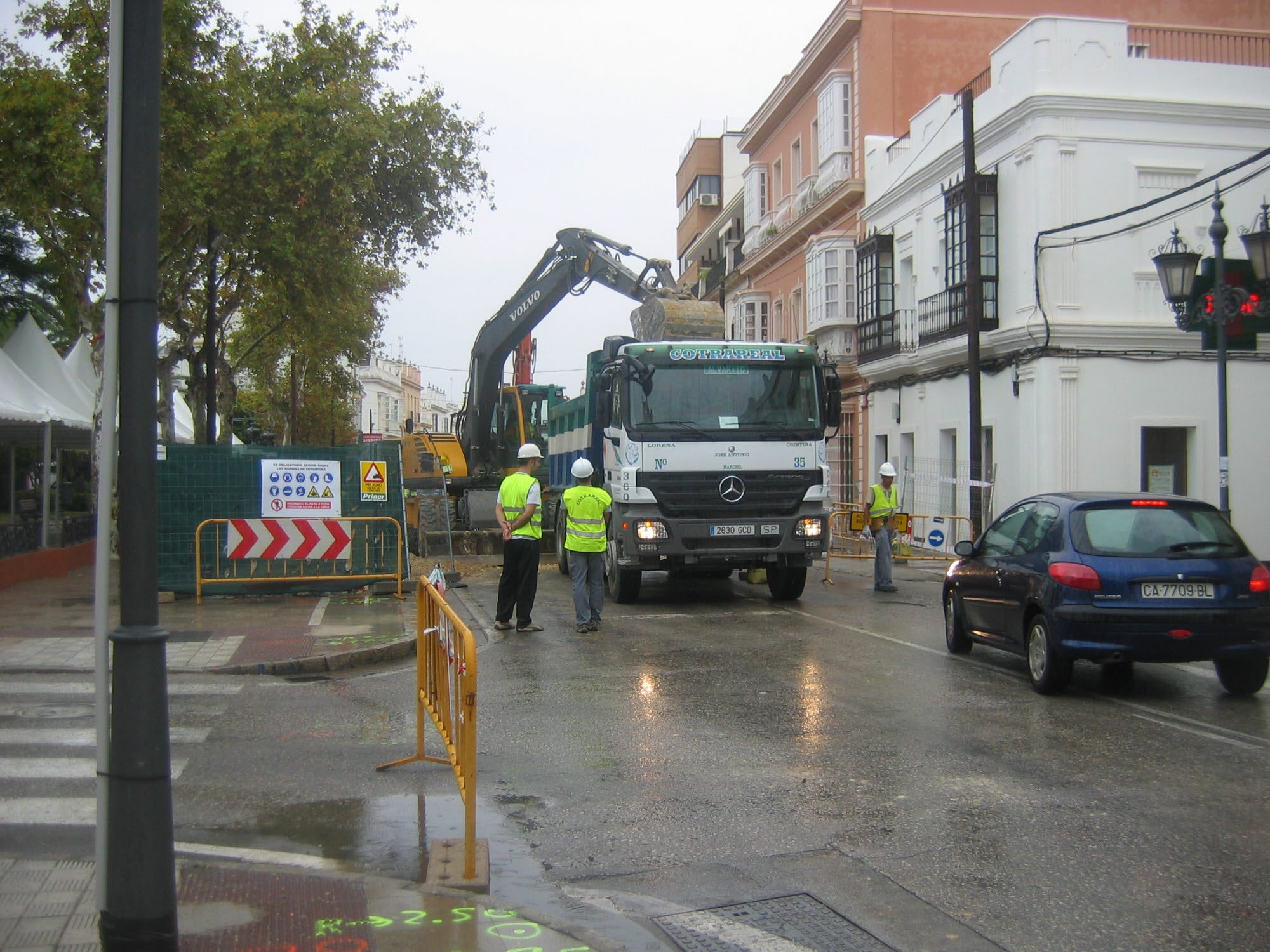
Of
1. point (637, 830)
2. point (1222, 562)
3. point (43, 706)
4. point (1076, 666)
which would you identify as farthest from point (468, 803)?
point (1076, 666)

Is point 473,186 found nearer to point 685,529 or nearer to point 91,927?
point 685,529

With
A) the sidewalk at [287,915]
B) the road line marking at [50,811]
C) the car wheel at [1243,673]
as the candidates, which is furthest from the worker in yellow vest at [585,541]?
the sidewalk at [287,915]

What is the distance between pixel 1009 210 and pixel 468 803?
19.8m

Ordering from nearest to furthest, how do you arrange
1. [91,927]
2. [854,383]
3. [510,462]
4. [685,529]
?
[91,927]
[685,529]
[510,462]
[854,383]

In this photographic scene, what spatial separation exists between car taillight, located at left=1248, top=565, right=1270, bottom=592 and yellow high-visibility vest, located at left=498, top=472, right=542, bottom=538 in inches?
254

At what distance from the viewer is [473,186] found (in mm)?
23297

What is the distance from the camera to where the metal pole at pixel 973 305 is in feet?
69.5

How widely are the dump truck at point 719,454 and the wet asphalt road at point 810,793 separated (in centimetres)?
340

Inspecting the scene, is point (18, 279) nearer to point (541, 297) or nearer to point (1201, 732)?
point (541, 297)

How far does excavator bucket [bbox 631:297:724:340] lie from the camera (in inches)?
727

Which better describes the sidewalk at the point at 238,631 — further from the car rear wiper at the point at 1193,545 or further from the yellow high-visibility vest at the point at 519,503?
the car rear wiper at the point at 1193,545

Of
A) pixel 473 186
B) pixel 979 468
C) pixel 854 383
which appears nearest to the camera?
pixel 979 468

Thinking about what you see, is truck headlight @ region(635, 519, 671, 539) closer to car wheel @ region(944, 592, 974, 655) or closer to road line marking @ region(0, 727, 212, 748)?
car wheel @ region(944, 592, 974, 655)

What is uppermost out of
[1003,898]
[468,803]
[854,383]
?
[854,383]
